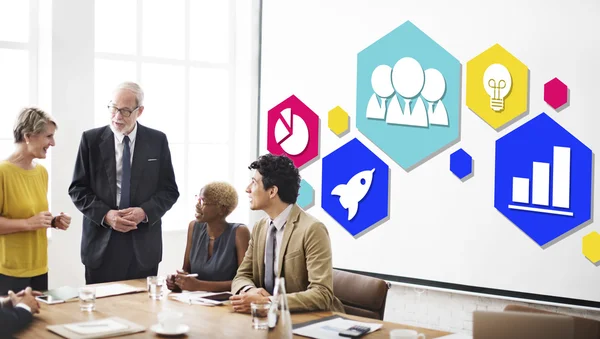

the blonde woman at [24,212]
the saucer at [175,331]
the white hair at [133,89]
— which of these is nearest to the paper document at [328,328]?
the saucer at [175,331]

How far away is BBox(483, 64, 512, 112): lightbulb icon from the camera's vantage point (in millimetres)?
4770

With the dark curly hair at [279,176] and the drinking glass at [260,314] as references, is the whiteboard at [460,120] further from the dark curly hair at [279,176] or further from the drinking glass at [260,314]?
the drinking glass at [260,314]

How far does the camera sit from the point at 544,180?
15.1 ft

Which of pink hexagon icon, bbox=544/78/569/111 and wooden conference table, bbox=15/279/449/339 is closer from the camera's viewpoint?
wooden conference table, bbox=15/279/449/339

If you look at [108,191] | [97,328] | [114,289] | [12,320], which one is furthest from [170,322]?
[108,191]

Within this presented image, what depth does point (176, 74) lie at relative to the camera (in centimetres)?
583

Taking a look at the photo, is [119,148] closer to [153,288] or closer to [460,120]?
[153,288]

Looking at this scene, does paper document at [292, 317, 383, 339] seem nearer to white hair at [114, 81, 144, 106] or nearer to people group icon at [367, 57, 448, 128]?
white hair at [114, 81, 144, 106]

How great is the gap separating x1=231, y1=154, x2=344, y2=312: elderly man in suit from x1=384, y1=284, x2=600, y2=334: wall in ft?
5.86

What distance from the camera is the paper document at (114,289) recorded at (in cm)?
352

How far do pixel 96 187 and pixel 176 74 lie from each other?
5.91ft

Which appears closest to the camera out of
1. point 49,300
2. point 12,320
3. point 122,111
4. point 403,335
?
point 403,335

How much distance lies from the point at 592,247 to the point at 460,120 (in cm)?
111

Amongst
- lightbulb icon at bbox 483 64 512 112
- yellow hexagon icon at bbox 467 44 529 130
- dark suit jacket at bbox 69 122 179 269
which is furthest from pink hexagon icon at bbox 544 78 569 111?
dark suit jacket at bbox 69 122 179 269
